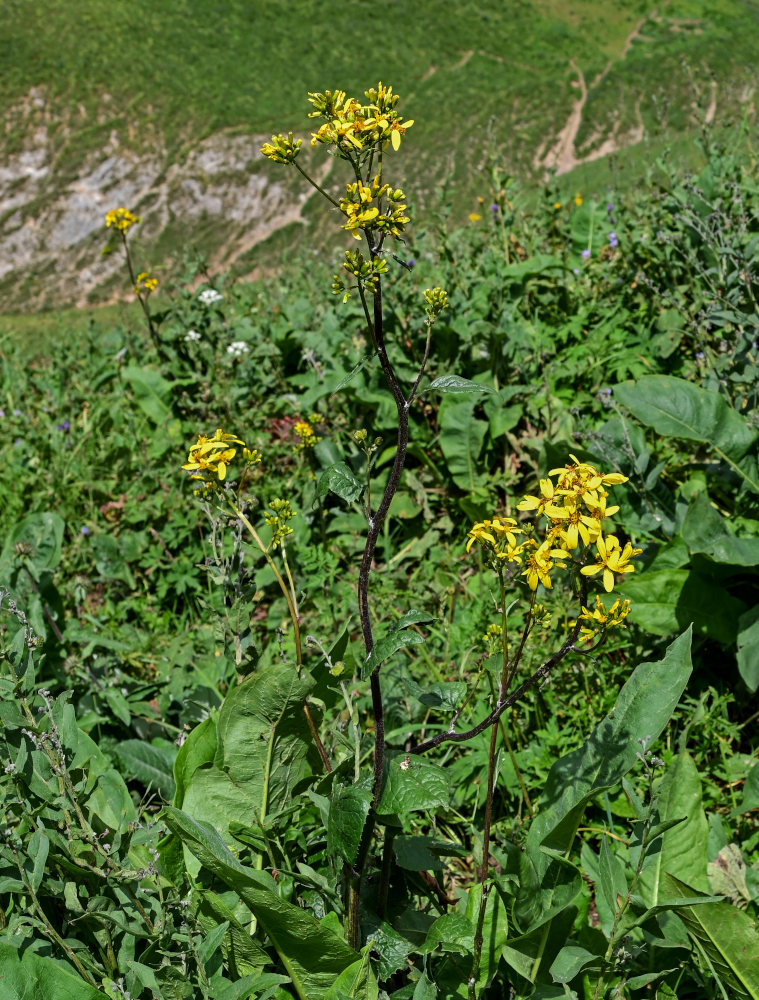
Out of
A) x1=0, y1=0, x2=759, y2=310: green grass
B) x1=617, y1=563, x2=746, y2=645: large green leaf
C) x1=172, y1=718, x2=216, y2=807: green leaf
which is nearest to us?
x1=172, y1=718, x2=216, y2=807: green leaf

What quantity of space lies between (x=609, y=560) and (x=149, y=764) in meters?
1.37

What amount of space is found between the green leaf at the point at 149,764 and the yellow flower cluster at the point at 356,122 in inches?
60.6

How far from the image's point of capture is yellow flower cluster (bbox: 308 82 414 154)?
1.40 m

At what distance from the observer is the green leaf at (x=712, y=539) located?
7.36 feet

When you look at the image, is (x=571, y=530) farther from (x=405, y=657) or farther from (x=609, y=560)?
(x=405, y=657)

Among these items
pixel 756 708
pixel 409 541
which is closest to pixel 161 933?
pixel 756 708

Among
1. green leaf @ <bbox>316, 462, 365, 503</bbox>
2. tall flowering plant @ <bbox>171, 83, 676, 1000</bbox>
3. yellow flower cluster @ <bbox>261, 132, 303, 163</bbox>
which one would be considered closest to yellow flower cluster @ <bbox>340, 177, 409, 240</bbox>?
tall flowering plant @ <bbox>171, 83, 676, 1000</bbox>

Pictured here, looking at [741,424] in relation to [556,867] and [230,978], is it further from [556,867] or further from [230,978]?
[230,978]

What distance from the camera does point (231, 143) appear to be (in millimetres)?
13773

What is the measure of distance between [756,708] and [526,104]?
13.9m

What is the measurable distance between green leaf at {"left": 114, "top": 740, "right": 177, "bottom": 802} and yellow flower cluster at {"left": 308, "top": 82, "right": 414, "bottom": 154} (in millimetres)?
1540

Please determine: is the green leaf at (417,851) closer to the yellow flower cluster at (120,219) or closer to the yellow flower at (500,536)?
the yellow flower at (500,536)

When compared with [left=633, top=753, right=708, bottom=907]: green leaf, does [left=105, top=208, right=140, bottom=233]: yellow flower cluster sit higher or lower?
higher

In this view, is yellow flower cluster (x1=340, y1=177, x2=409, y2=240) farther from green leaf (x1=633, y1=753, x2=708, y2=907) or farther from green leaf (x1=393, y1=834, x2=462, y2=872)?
green leaf (x1=633, y1=753, x2=708, y2=907)
